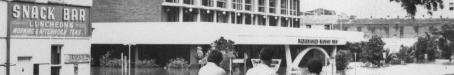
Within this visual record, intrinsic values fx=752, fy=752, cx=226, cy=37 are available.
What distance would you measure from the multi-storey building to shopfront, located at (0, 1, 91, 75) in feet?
63.0

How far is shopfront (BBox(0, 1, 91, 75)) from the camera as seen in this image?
89.1ft

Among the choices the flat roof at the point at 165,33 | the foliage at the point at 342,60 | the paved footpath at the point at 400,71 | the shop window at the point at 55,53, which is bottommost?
the paved footpath at the point at 400,71

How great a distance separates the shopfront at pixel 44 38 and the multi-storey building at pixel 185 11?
Result: 63.0 ft

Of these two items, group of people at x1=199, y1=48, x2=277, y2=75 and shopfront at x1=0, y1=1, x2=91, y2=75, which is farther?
shopfront at x1=0, y1=1, x2=91, y2=75

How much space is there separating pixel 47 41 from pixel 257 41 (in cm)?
2316

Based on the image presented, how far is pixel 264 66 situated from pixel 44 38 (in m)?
21.7

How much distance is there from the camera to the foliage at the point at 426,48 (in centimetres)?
7806

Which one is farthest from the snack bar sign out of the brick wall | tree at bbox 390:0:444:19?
the brick wall

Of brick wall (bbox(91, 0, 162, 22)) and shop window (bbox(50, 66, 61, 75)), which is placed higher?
brick wall (bbox(91, 0, 162, 22))

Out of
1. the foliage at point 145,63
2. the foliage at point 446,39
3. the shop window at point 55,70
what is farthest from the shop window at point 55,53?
the foliage at point 446,39

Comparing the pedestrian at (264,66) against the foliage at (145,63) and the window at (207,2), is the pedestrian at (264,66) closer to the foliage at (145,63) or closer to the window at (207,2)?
the foliage at (145,63)

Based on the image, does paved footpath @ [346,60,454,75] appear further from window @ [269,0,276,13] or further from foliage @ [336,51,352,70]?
window @ [269,0,276,13]

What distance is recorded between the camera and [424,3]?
20.8 metres

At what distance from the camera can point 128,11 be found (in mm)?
50000
